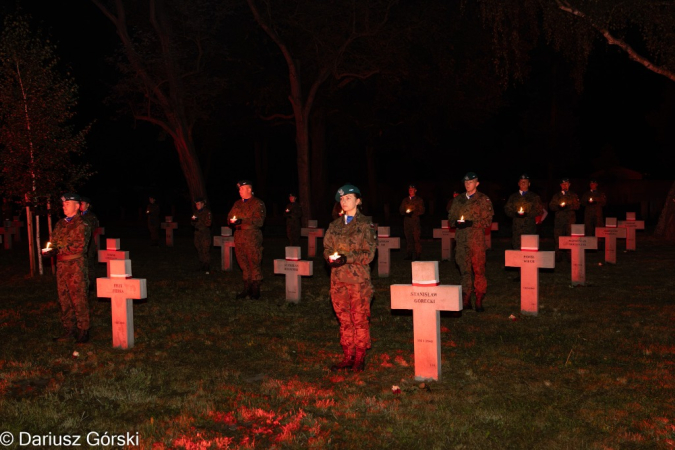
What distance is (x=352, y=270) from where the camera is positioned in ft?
26.5

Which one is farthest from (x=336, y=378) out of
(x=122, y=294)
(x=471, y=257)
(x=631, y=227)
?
(x=631, y=227)

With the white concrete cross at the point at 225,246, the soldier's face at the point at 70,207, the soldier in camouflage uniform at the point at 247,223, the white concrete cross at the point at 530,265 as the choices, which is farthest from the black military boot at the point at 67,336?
the white concrete cross at the point at 225,246

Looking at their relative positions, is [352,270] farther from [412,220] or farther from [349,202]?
[412,220]

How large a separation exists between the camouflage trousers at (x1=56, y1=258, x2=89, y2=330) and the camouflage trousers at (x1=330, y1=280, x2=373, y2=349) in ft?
13.0

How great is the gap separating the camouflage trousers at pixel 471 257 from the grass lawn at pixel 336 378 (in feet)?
1.79

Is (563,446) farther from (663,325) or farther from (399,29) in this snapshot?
(399,29)

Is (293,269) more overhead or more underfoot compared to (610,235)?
more underfoot

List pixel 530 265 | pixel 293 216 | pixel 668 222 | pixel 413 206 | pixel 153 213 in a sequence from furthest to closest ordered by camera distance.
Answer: pixel 668 222 → pixel 153 213 → pixel 293 216 → pixel 413 206 → pixel 530 265

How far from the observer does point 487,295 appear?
13.7 metres

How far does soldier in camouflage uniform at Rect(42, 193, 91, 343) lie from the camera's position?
976cm

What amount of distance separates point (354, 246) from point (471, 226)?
407 cm

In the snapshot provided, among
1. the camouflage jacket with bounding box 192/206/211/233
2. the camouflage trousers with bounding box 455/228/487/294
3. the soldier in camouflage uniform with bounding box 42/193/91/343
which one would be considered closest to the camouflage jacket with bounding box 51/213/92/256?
the soldier in camouflage uniform with bounding box 42/193/91/343

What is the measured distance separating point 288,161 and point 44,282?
54.4 metres

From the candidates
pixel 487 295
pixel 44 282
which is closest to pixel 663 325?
pixel 487 295
